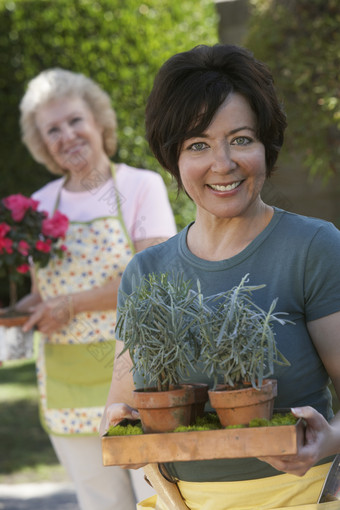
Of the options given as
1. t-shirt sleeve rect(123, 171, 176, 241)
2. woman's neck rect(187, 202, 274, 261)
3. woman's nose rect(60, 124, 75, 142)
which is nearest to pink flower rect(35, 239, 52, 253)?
t-shirt sleeve rect(123, 171, 176, 241)

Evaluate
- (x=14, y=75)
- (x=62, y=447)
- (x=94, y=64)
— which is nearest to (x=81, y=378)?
(x=62, y=447)

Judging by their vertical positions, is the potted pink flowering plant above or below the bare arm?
above

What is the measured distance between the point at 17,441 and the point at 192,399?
5.21 meters

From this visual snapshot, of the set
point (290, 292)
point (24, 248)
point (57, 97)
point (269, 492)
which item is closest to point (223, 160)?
point (290, 292)

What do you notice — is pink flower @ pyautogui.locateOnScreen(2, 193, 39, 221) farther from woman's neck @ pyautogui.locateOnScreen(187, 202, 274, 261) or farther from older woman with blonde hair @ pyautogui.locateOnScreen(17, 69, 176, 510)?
woman's neck @ pyautogui.locateOnScreen(187, 202, 274, 261)

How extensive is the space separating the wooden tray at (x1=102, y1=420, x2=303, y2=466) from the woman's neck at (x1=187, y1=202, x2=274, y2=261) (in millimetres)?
508

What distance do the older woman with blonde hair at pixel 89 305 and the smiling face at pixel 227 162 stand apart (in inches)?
55.0

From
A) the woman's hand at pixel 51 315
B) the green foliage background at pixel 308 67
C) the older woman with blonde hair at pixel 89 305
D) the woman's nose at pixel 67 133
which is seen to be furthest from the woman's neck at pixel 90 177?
the green foliage background at pixel 308 67

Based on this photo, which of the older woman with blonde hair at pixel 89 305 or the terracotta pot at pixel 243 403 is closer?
the terracotta pot at pixel 243 403

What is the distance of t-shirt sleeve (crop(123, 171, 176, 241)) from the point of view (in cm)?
318

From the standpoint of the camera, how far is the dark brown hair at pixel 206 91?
171 centimetres

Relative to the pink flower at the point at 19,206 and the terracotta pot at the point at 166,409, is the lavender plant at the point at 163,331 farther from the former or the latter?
the pink flower at the point at 19,206

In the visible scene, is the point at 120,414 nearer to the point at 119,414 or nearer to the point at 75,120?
the point at 119,414

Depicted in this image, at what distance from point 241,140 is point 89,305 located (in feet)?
5.09
